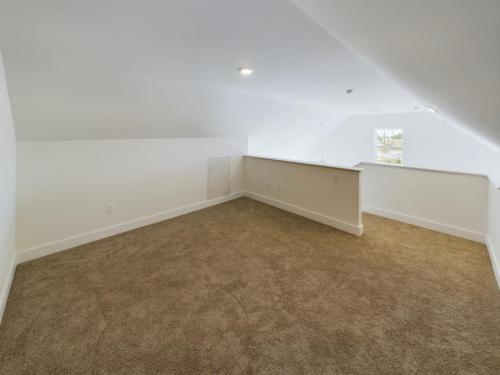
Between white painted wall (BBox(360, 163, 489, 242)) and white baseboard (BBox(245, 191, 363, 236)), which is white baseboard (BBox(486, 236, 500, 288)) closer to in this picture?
white painted wall (BBox(360, 163, 489, 242))

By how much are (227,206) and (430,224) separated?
3.25 m

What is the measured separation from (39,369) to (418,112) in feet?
26.6

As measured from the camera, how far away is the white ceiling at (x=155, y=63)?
54.4 inches

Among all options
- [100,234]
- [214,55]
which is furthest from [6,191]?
[214,55]

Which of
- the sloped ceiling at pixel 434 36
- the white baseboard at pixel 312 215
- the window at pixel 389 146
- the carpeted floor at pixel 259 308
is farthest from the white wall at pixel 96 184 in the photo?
the window at pixel 389 146

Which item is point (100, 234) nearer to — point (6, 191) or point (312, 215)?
point (6, 191)

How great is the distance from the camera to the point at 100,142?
3154 millimetres

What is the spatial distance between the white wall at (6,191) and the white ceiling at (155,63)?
16 centimetres

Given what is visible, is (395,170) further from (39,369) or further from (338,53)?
(39,369)

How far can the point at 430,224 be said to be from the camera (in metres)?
3.36

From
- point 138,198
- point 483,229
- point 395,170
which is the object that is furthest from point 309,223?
point 138,198

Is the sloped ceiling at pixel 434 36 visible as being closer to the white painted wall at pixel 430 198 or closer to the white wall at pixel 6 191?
the white painted wall at pixel 430 198

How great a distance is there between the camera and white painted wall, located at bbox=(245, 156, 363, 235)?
3.29 metres

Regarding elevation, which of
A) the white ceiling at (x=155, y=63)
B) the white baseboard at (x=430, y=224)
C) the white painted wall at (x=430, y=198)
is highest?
the white ceiling at (x=155, y=63)
